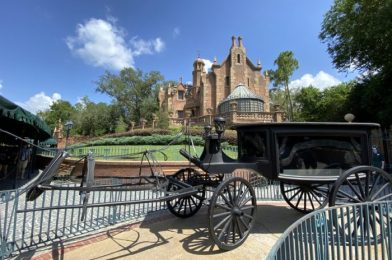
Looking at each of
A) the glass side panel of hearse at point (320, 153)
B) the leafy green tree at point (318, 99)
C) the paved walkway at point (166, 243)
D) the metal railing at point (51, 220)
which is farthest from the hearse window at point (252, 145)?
the leafy green tree at point (318, 99)

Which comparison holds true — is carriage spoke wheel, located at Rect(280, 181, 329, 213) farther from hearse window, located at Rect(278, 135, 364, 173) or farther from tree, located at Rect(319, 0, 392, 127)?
tree, located at Rect(319, 0, 392, 127)

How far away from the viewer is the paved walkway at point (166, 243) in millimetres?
4293

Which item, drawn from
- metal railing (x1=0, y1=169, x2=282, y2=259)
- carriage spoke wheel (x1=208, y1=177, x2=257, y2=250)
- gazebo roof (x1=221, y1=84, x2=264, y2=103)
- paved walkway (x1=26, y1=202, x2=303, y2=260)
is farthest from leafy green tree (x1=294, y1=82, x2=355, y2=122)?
carriage spoke wheel (x1=208, y1=177, x2=257, y2=250)

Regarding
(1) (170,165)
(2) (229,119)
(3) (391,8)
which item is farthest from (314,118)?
(1) (170,165)

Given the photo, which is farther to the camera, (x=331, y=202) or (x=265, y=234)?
(x=265, y=234)

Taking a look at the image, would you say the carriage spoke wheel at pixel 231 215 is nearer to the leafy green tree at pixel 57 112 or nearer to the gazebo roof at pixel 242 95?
the gazebo roof at pixel 242 95

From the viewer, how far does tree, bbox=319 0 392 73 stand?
15.9 metres

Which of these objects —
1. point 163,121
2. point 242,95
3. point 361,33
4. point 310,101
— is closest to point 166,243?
point 361,33

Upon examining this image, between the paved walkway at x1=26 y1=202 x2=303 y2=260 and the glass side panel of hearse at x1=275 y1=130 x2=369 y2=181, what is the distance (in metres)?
1.44

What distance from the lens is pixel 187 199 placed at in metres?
6.52

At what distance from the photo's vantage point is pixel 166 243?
15.8 ft

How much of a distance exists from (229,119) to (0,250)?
2450 centimetres

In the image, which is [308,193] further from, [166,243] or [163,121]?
[163,121]

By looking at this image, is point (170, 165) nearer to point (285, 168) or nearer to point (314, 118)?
point (285, 168)
